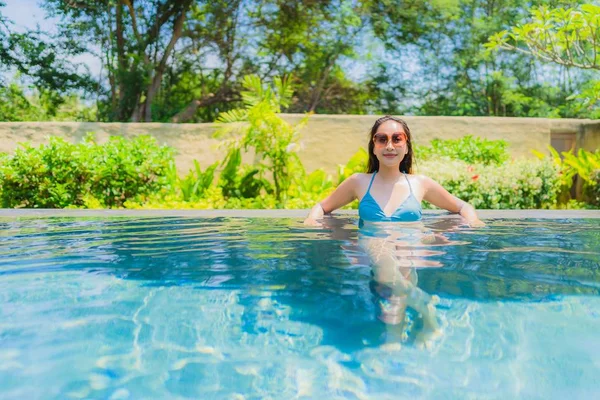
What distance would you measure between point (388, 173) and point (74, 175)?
539cm

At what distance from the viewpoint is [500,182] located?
867cm

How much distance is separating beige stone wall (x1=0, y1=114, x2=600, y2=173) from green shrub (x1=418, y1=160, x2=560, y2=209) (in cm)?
152

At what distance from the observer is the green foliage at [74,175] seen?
27.0 feet

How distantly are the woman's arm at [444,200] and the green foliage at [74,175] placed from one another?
193 inches

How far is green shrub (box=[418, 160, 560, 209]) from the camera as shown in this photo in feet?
28.1

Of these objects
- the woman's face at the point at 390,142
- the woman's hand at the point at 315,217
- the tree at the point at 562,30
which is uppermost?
the tree at the point at 562,30

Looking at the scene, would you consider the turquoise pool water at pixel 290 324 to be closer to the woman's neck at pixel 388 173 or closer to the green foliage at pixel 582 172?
the woman's neck at pixel 388 173

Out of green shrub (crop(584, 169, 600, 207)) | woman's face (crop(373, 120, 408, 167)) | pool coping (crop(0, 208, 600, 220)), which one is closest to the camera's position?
woman's face (crop(373, 120, 408, 167))

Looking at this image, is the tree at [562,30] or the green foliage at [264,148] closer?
the tree at [562,30]

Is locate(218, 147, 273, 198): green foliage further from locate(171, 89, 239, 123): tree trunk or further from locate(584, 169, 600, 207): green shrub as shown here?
locate(171, 89, 239, 123): tree trunk

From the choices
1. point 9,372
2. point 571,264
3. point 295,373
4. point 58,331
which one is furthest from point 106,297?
point 571,264

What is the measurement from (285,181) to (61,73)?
10.1 metres

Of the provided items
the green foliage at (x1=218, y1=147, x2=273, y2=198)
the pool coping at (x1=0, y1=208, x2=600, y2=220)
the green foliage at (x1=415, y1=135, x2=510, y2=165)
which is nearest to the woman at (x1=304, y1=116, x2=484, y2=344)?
the pool coping at (x1=0, y1=208, x2=600, y2=220)

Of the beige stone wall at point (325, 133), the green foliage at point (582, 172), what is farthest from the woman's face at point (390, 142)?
the green foliage at point (582, 172)
